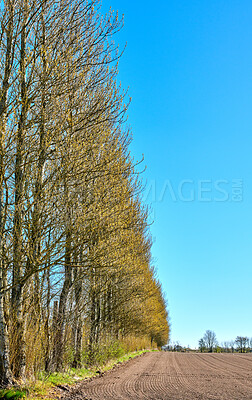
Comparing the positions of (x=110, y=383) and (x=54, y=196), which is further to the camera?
(x=110, y=383)

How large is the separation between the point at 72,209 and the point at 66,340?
13.1 ft

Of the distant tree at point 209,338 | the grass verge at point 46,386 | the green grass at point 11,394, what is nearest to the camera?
the green grass at point 11,394

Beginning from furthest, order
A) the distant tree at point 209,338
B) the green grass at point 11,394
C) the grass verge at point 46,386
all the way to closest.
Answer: the distant tree at point 209,338 → the grass verge at point 46,386 → the green grass at point 11,394

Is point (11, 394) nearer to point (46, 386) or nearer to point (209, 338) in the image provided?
point (46, 386)

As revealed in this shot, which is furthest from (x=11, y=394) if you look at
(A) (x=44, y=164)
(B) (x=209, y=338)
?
(B) (x=209, y=338)

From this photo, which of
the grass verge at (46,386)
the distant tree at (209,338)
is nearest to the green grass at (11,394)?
the grass verge at (46,386)

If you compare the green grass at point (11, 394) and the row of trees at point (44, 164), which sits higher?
the row of trees at point (44, 164)

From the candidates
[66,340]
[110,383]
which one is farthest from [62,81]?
[110,383]

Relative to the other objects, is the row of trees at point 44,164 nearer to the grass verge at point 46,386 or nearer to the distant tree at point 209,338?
the grass verge at point 46,386

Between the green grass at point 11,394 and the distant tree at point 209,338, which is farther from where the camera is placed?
the distant tree at point 209,338

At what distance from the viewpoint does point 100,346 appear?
16188 mm

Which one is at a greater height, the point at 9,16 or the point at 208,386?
the point at 9,16

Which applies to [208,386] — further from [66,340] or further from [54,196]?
[54,196]

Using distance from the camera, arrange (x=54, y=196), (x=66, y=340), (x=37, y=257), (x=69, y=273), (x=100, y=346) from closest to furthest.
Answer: (x=37, y=257) → (x=54, y=196) → (x=66, y=340) → (x=69, y=273) → (x=100, y=346)
